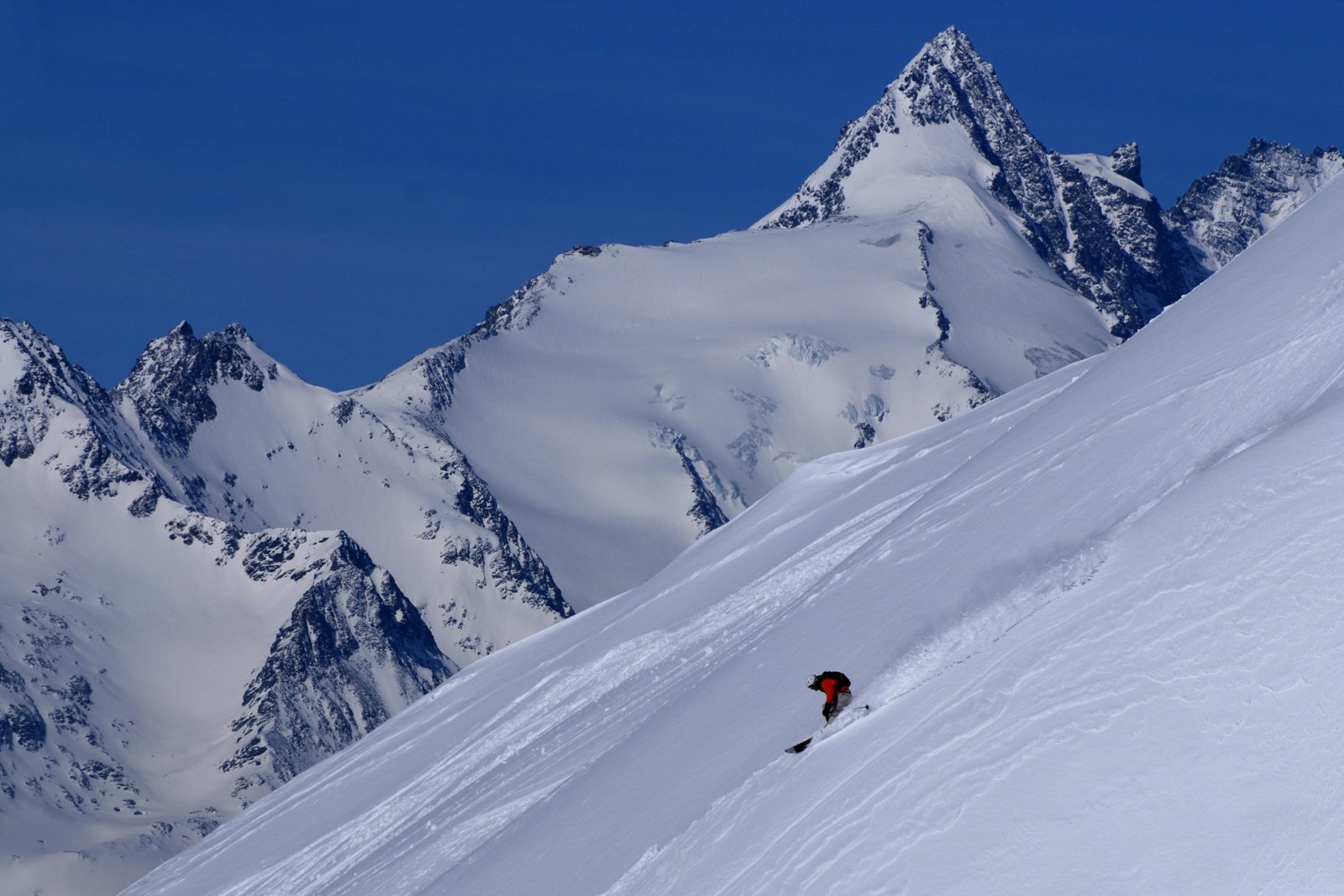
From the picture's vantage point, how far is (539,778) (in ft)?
85.7

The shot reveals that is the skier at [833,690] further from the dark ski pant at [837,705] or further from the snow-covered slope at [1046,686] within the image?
the snow-covered slope at [1046,686]

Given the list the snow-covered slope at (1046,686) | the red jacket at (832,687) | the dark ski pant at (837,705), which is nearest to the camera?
the snow-covered slope at (1046,686)

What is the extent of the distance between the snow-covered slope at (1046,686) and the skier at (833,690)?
7.1 inches

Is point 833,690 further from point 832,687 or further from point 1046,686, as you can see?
point 1046,686

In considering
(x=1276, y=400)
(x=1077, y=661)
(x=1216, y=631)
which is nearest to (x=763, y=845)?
(x=1077, y=661)

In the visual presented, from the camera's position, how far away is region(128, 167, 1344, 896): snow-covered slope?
42.9 feet

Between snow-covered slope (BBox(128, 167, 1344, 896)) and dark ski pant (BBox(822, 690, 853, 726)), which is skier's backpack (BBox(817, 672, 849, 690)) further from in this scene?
snow-covered slope (BBox(128, 167, 1344, 896))

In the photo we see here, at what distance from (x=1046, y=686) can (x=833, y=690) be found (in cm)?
226

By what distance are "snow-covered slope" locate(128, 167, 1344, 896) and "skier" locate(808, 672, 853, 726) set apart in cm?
18

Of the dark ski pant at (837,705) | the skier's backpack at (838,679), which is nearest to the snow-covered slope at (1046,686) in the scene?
the dark ski pant at (837,705)

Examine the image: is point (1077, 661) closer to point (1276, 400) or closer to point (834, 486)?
point (1276, 400)

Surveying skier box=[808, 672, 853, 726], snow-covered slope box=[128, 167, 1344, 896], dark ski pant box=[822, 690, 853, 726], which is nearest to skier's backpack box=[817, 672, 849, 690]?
skier box=[808, 672, 853, 726]

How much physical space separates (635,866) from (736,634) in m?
8.92

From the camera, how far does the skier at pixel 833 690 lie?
1662 cm
